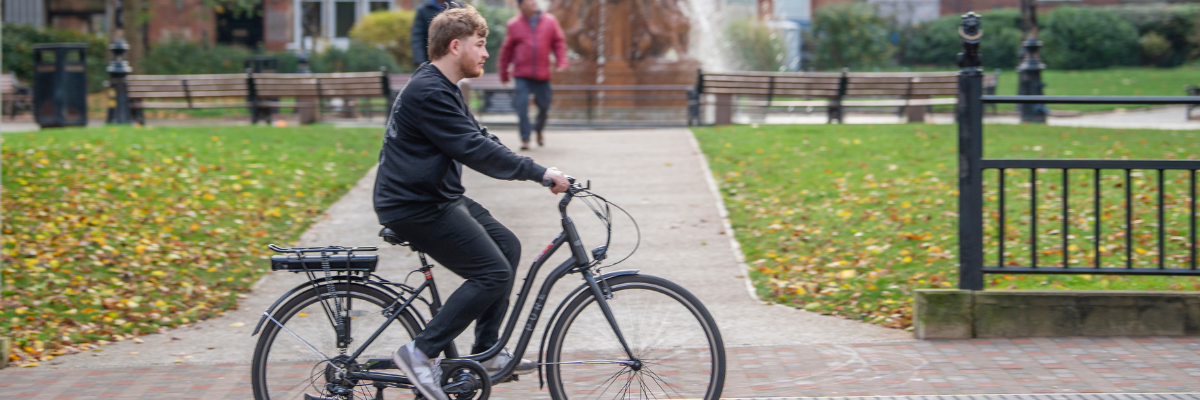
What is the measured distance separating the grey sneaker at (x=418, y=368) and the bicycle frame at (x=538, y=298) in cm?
12

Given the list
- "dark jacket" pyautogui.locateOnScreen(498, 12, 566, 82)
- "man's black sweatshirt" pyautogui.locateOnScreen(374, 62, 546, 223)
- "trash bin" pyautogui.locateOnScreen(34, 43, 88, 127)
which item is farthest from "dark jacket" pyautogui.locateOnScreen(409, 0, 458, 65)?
"trash bin" pyautogui.locateOnScreen(34, 43, 88, 127)

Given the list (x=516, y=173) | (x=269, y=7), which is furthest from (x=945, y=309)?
(x=269, y=7)

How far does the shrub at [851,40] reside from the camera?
29516 mm

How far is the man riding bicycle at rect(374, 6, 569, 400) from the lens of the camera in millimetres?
3764

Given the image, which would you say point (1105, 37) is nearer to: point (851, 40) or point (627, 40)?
point (851, 40)

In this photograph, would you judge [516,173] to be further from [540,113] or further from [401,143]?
[540,113]

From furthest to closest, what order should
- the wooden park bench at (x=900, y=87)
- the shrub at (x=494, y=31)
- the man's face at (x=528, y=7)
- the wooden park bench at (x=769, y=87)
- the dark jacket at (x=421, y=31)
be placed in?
the shrub at (x=494, y=31) < the wooden park bench at (x=900, y=87) < the wooden park bench at (x=769, y=87) < the man's face at (x=528, y=7) < the dark jacket at (x=421, y=31)

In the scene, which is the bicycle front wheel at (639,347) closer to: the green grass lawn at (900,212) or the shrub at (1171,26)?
the green grass lawn at (900,212)

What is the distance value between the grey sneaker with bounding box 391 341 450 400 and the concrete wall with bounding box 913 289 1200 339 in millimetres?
2697

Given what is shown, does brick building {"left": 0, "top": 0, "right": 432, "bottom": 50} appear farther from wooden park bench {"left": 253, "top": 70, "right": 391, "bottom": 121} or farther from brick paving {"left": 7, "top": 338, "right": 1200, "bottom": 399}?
brick paving {"left": 7, "top": 338, "right": 1200, "bottom": 399}

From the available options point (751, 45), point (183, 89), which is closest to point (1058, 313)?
point (183, 89)

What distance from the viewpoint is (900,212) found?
8.33m

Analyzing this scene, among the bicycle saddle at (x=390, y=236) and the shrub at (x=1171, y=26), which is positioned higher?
the shrub at (x=1171, y=26)

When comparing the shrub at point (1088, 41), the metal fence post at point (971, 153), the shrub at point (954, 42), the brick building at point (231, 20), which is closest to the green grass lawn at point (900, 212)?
the metal fence post at point (971, 153)
